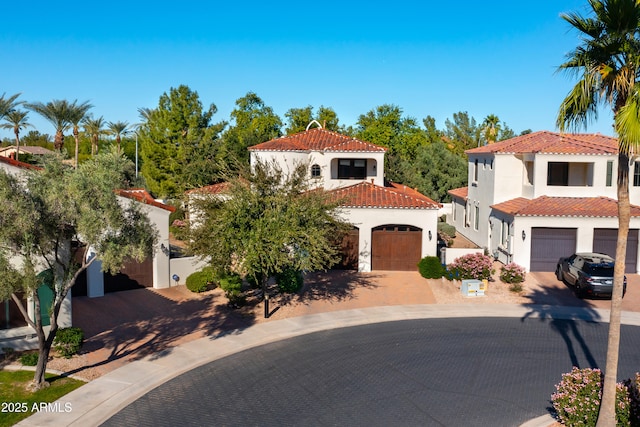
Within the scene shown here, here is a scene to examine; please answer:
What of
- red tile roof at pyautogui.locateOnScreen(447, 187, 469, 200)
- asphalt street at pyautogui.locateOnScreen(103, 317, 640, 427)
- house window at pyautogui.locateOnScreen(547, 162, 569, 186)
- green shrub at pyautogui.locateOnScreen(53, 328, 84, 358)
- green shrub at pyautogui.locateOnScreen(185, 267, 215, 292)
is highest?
house window at pyautogui.locateOnScreen(547, 162, 569, 186)

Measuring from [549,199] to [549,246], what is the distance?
2.91 metres

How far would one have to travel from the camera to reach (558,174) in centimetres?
3306

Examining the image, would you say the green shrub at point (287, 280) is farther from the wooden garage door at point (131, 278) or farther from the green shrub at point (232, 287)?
the wooden garage door at point (131, 278)

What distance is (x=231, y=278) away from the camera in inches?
902

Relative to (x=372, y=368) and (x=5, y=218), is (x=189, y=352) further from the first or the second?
(x=5, y=218)

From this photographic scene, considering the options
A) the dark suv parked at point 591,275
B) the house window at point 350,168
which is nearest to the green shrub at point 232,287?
the dark suv parked at point 591,275

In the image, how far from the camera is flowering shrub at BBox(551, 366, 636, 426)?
11.8 meters

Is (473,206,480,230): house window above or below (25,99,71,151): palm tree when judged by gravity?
below

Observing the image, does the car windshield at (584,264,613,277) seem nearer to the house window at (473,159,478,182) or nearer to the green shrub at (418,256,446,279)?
the green shrub at (418,256,446,279)

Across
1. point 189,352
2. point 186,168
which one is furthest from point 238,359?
point 186,168

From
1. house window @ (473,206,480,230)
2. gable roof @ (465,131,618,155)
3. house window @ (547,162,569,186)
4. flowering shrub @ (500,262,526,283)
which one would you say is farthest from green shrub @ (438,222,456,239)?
flowering shrub @ (500,262,526,283)

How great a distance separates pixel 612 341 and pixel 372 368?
23.5ft

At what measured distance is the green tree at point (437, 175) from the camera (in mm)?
50875

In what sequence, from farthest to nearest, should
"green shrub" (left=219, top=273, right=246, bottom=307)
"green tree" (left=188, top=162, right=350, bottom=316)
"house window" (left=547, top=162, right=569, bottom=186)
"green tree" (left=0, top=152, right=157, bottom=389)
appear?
"house window" (left=547, top=162, right=569, bottom=186) → "green shrub" (left=219, top=273, right=246, bottom=307) → "green tree" (left=188, top=162, right=350, bottom=316) → "green tree" (left=0, top=152, right=157, bottom=389)
